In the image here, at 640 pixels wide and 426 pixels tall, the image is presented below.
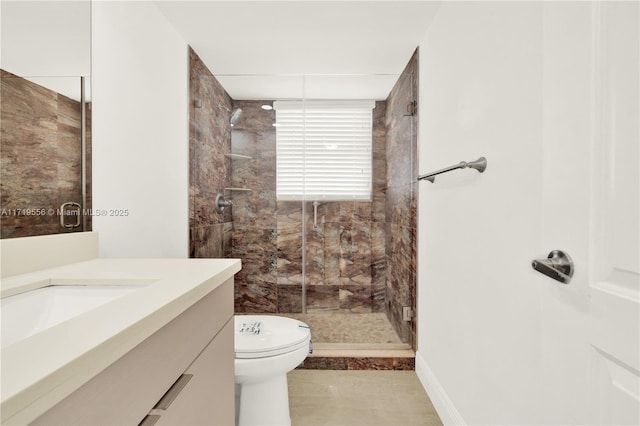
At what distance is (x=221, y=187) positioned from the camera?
7.81 feet

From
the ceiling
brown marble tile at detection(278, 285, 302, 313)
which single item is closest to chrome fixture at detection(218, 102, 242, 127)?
the ceiling

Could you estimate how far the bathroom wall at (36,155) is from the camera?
97 cm

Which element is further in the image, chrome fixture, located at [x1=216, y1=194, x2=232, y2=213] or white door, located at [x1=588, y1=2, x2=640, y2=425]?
chrome fixture, located at [x1=216, y1=194, x2=232, y2=213]

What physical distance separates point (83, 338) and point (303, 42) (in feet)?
6.47

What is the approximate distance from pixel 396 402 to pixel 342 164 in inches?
63.7

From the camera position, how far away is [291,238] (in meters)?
2.49

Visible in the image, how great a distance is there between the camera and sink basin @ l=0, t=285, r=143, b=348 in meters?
0.76

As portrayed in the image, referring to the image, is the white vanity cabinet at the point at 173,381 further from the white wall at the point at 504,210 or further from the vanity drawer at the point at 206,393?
the white wall at the point at 504,210

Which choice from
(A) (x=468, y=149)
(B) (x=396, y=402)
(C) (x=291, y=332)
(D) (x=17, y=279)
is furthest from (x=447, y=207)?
(D) (x=17, y=279)

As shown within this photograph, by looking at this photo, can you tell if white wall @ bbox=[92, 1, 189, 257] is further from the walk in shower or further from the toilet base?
the toilet base

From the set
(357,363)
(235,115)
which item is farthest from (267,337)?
(235,115)

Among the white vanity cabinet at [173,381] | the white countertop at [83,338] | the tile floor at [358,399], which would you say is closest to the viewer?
the white countertop at [83,338]

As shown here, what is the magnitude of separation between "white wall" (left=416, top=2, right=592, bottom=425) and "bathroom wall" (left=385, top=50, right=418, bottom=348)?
0.14 metres

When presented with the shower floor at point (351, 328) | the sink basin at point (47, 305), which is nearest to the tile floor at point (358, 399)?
the shower floor at point (351, 328)
